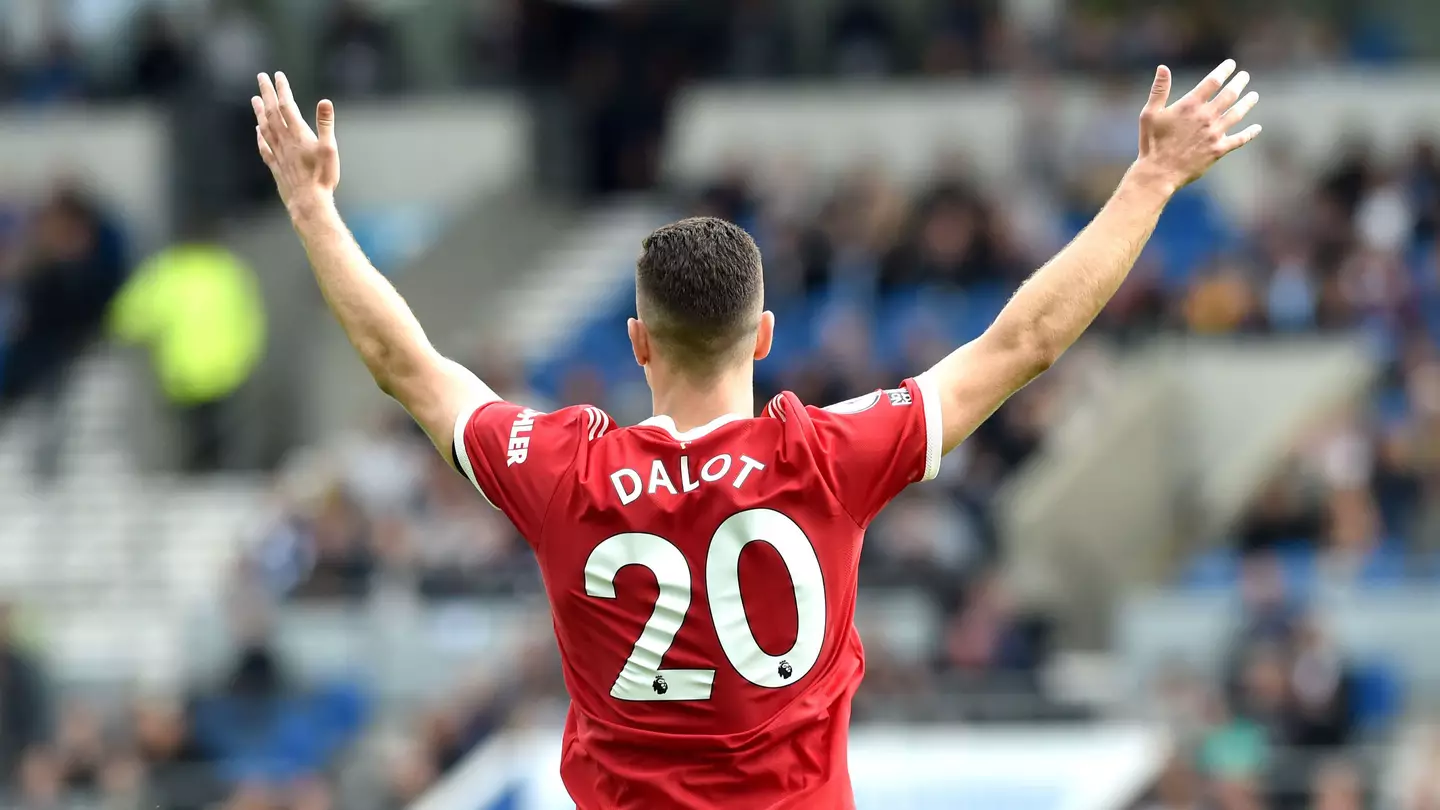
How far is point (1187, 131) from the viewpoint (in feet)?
12.7

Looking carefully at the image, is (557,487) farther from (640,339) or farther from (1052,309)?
(1052,309)

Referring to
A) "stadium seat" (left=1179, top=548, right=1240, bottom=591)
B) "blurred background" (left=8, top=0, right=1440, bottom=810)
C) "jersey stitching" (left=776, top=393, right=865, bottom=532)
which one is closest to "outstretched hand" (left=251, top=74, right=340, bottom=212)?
"jersey stitching" (left=776, top=393, right=865, bottom=532)

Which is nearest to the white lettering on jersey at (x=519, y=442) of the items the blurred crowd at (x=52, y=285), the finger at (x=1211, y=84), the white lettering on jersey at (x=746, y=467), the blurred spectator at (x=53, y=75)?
the white lettering on jersey at (x=746, y=467)

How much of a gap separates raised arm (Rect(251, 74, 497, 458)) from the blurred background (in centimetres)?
726

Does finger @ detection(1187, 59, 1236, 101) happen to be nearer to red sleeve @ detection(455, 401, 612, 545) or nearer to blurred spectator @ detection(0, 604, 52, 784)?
red sleeve @ detection(455, 401, 612, 545)

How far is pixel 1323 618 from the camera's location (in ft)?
40.9

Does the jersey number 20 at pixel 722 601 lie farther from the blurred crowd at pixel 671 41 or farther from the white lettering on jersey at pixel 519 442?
the blurred crowd at pixel 671 41

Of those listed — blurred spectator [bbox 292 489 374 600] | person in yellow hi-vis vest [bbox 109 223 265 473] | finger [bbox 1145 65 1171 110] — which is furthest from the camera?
person in yellow hi-vis vest [bbox 109 223 265 473]

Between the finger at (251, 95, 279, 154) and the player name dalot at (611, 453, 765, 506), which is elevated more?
the finger at (251, 95, 279, 154)

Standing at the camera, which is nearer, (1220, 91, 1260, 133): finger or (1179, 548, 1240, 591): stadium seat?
(1220, 91, 1260, 133): finger

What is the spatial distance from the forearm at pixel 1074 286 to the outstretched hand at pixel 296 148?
1.26 m

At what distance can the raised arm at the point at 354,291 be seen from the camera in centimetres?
383

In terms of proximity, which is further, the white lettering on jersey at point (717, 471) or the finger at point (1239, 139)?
the finger at point (1239, 139)

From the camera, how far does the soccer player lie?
357cm
